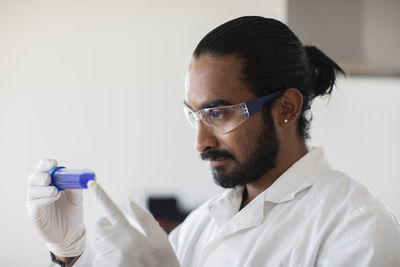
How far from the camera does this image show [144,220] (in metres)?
1.04

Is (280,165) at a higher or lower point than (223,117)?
lower

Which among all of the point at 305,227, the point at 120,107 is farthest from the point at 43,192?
the point at 120,107

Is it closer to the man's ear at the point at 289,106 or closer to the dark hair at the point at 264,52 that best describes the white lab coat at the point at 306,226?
the man's ear at the point at 289,106

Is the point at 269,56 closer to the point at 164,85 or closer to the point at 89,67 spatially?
the point at 164,85

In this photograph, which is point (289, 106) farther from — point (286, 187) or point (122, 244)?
point (122, 244)

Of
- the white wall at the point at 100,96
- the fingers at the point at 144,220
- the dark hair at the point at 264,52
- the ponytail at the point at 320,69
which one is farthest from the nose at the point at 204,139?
the white wall at the point at 100,96

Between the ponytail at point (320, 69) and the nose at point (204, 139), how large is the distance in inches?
16.0

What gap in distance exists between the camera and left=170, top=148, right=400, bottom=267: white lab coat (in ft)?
3.15

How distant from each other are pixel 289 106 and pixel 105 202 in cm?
66

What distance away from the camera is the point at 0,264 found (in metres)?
2.47

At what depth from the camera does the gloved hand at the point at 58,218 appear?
1204 millimetres

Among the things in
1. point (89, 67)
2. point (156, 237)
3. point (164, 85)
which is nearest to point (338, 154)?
point (164, 85)

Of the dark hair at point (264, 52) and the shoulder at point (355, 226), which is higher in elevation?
the dark hair at point (264, 52)

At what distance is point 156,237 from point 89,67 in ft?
6.11
